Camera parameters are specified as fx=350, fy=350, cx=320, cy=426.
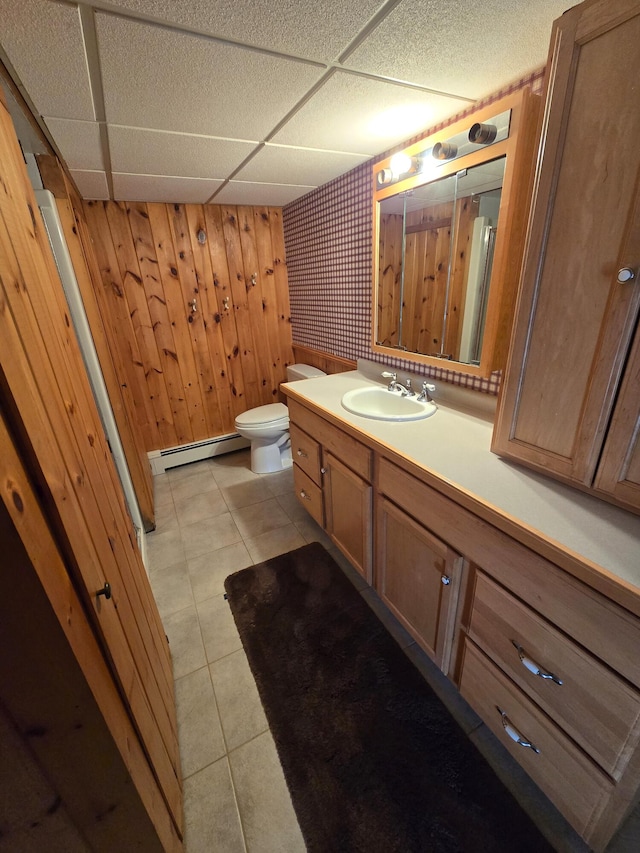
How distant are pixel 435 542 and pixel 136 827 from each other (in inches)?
37.6

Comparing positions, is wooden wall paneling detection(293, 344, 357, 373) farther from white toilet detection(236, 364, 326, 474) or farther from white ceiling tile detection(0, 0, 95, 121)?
white ceiling tile detection(0, 0, 95, 121)

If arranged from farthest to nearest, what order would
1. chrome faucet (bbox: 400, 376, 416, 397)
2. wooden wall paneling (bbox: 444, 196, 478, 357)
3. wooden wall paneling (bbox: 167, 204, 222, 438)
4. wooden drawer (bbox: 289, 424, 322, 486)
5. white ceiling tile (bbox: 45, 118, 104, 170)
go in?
1. wooden wall paneling (bbox: 167, 204, 222, 438)
2. wooden drawer (bbox: 289, 424, 322, 486)
3. chrome faucet (bbox: 400, 376, 416, 397)
4. wooden wall paneling (bbox: 444, 196, 478, 357)
5. white ceiling tile (bbox: 45, 118, 104, 170)

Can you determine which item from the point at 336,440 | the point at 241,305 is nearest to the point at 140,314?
the point at 241,305

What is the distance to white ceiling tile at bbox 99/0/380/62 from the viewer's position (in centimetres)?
77

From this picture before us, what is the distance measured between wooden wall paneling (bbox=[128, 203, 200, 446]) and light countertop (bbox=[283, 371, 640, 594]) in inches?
68.5

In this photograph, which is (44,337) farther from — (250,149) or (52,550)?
(250,149)

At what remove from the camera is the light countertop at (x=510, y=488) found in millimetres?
735

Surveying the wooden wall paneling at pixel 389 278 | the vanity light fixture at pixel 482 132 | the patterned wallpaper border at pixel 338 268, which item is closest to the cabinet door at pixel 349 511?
the patterned wallpaper border at pixel 338 268

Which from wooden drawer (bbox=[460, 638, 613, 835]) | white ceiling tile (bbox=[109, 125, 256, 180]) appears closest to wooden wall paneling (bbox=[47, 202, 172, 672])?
white ceiling tile (bbox=[109, 125, 256, 180])

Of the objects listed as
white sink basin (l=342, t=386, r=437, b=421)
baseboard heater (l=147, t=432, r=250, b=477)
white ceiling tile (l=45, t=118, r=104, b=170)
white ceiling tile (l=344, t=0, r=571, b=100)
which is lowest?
baseboard heater (l=147, t=432, r=250, b=477)

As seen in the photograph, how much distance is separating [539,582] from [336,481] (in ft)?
3.19

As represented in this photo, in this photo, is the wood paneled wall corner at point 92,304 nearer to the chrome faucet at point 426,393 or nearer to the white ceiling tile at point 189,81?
the white ceiling tile at point 189,81

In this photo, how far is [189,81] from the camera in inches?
40.6

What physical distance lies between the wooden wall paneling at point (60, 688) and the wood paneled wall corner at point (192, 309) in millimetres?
1964
